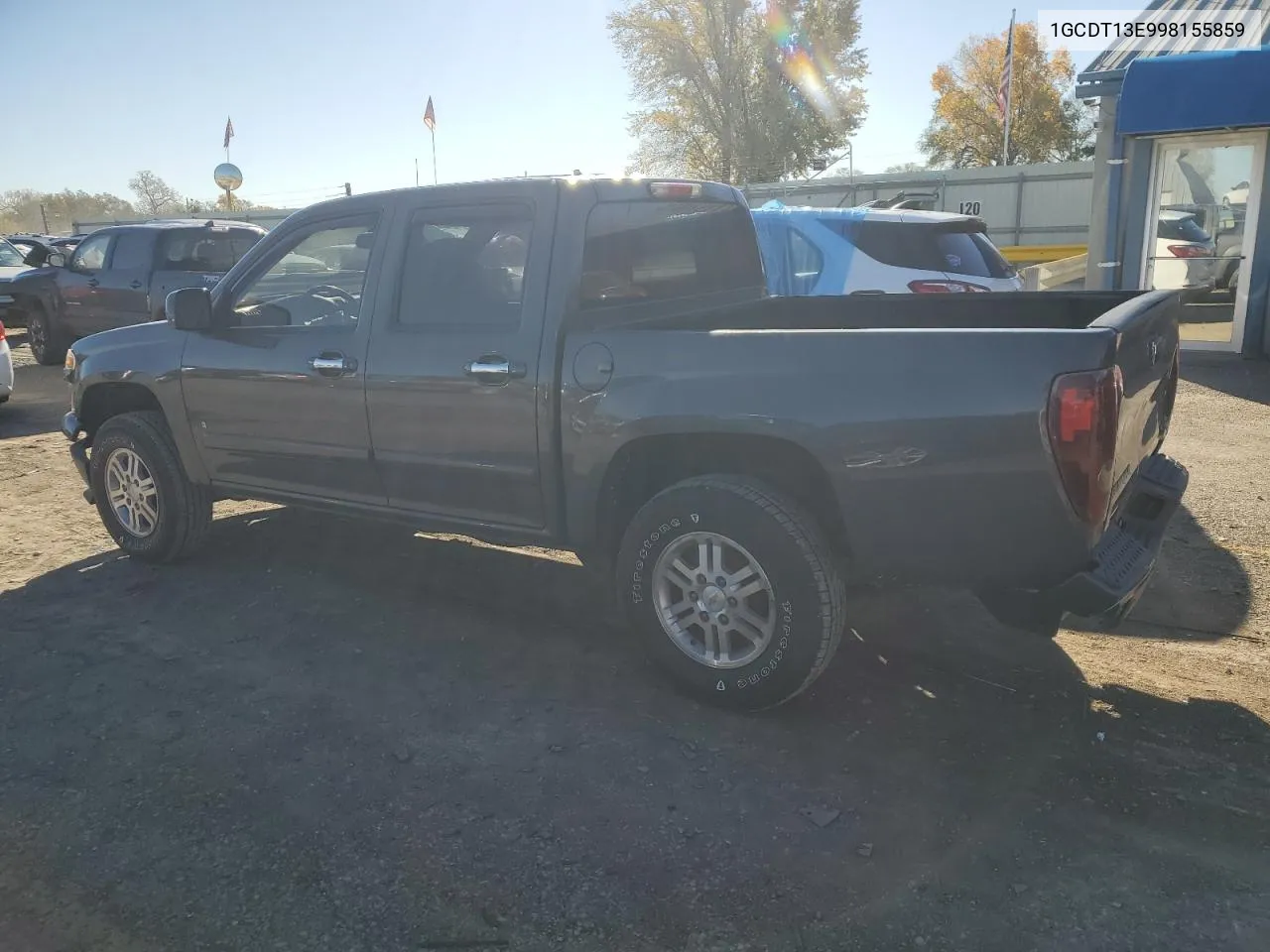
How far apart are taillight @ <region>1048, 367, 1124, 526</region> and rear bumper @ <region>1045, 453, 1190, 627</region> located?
0.79 feet

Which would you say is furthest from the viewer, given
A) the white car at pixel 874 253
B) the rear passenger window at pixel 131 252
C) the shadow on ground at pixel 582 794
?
the rear passenger window at pixel 131 252

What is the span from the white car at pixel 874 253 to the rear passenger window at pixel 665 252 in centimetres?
270

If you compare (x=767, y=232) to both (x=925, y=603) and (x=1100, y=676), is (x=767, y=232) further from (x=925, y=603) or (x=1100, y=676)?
(x=1100, y=676)

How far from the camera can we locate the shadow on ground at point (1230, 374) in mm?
9586

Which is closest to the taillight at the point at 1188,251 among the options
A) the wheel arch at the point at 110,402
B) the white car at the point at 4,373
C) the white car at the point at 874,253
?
the white car at the point at 874,253

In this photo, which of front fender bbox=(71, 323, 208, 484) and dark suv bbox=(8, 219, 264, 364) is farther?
dark suv bbox=(8, 219, 264, 364)

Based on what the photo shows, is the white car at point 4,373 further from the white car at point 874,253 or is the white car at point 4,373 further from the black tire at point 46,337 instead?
the white car at point 874,253

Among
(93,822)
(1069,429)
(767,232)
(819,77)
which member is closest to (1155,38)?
(767,232)

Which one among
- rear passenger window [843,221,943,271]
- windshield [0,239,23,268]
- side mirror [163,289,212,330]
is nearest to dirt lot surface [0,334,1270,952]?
side mirror [163,289,212,330]

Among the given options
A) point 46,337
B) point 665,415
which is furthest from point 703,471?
point 46,337

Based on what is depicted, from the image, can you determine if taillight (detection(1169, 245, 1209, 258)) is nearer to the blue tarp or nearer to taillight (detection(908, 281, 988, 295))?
the blue tarp

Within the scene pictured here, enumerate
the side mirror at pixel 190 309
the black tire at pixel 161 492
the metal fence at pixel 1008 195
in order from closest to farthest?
the side mirror at pixel 190 309
the black tire at pixel 161 492
the metal fence at pixel 1008 195

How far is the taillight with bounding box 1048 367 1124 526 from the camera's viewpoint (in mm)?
2869

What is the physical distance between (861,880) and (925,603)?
228cm
